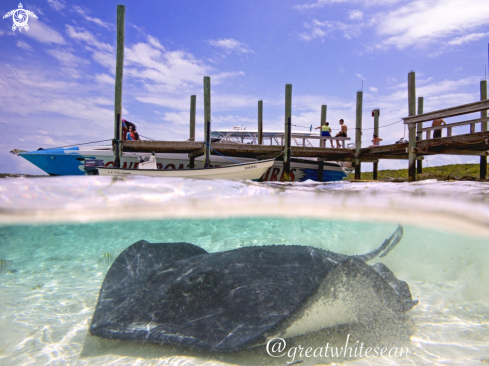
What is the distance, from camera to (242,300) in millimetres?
3102

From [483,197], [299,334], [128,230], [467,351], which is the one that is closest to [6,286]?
[128,230]

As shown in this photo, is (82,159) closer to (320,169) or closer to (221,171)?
(221,171)

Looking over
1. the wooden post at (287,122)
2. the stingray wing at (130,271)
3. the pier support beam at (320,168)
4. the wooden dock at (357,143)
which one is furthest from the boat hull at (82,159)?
the stingray wing at (130,271)

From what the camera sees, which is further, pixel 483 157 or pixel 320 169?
pixel 320 169

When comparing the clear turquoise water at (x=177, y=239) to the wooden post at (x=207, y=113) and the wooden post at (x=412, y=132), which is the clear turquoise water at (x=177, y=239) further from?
the wooden post at (x=207, y=113)

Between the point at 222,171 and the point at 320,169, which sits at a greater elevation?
the point at 320,169

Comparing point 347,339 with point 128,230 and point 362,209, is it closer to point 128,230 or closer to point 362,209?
point 362,209

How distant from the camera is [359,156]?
1689 cm

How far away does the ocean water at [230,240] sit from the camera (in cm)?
298

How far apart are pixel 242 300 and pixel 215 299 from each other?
302 millimetres

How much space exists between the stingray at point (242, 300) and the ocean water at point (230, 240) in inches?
4.7

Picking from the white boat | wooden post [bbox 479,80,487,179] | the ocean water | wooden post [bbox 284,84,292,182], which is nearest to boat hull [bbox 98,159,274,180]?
the white boat

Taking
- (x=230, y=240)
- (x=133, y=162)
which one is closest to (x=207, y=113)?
(x=133, y=162)

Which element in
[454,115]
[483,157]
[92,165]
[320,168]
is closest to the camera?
[454,115]
